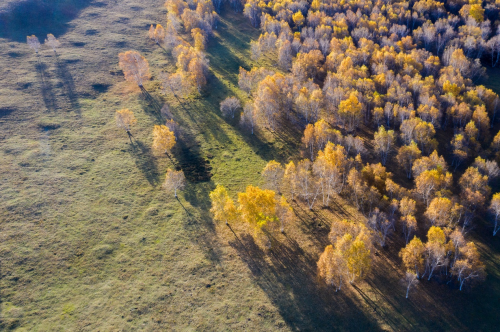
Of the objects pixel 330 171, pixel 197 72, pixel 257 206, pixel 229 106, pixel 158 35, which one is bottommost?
pixel 257 206

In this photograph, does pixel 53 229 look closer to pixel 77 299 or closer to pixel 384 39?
pixel 77 299

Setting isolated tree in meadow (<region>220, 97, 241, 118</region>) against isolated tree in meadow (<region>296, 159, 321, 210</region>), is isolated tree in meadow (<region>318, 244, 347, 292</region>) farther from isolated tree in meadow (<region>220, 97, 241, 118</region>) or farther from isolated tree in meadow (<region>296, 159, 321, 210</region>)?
isolated tree in meadow (<region>220, 97, 241, 118</region>)

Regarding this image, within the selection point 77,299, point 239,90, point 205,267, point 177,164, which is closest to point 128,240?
point 77,299

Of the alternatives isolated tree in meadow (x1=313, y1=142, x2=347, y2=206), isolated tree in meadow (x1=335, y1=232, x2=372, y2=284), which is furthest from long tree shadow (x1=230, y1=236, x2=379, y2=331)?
isolated tree in meadow (x1=313, y1=142, x2=347, y2=206)

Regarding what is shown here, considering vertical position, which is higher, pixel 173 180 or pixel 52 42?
pixel 52 42

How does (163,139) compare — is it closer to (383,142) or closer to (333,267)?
(333,267)

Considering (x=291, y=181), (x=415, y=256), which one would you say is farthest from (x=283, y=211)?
(x=415, y=256)

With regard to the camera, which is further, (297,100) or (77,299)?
(297,100)
